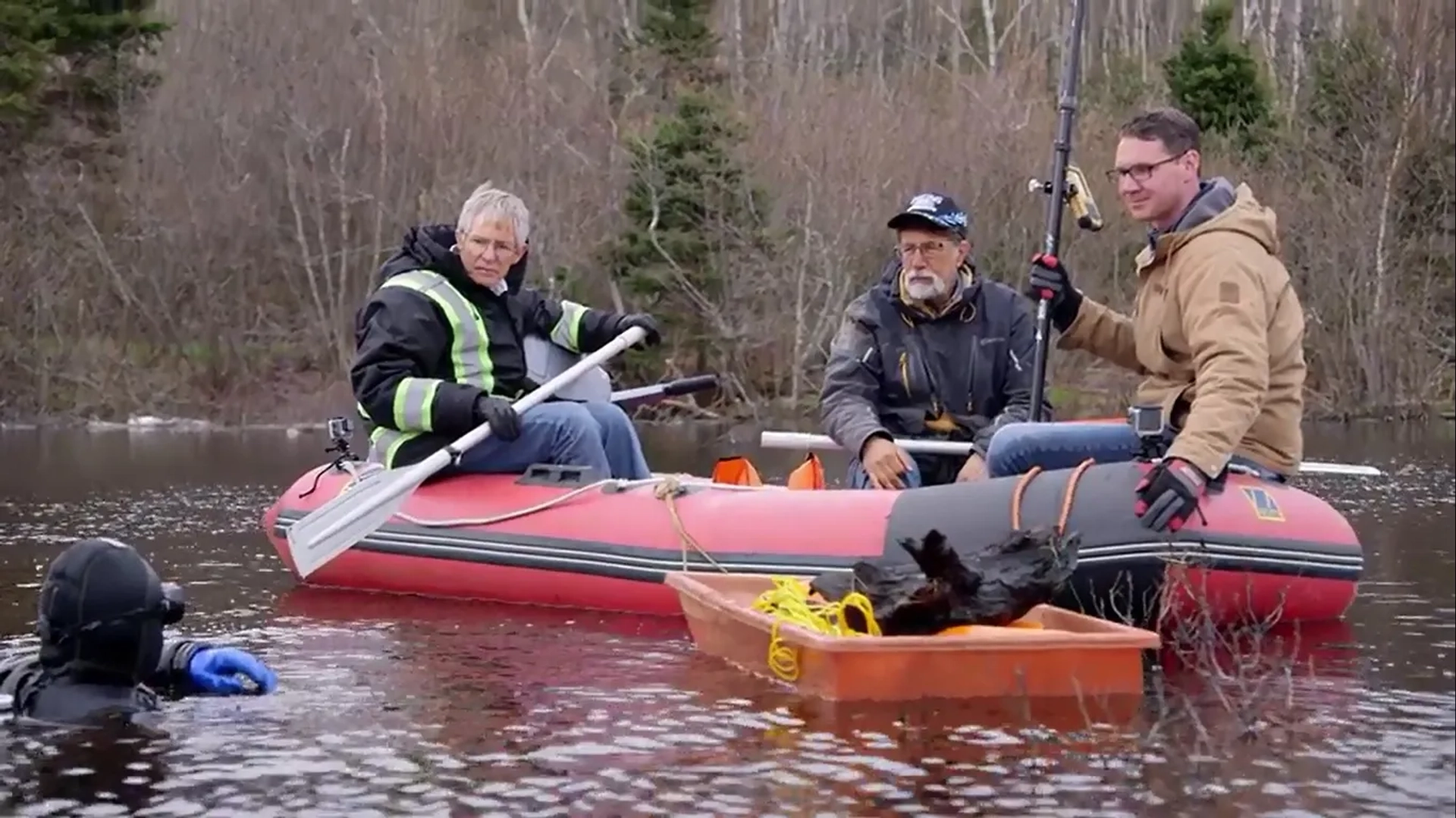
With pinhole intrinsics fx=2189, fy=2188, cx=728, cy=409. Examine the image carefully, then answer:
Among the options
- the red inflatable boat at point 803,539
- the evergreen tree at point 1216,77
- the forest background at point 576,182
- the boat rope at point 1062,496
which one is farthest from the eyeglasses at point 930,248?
the evergreen tree at point 1216,77

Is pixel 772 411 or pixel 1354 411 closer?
pixel 1354 411

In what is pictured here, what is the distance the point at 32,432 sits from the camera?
18.8m

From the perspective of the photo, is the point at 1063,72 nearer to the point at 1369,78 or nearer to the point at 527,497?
the point at 527,497

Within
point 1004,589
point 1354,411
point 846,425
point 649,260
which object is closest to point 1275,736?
point 1004,589

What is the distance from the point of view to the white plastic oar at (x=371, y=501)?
25.3 ft

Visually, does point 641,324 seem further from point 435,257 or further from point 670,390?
point 435,257

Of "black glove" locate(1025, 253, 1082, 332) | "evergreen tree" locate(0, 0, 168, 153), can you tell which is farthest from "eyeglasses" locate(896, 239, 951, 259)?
"evergreen tree" locate(0, 0, 168, 153)

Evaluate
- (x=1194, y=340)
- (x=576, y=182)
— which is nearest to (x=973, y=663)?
(x=1194, y=340)

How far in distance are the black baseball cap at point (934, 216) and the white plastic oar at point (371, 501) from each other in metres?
1.31

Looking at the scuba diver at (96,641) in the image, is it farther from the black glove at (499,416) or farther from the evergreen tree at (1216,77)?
the evergreen tree at (1216,77)

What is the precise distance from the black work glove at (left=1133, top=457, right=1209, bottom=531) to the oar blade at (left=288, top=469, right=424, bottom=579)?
2.72m

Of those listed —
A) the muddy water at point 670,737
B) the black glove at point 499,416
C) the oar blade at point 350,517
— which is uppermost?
the black glove at point 499,416

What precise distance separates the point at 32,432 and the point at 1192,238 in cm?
1442

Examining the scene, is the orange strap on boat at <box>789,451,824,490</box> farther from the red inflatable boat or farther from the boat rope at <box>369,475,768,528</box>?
the red inflatable boat
